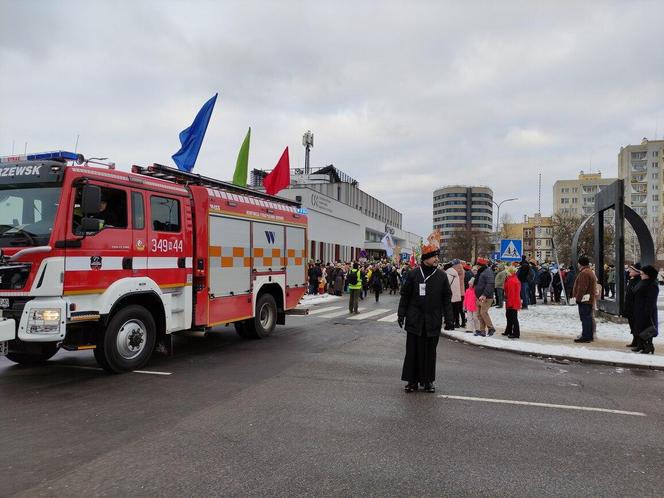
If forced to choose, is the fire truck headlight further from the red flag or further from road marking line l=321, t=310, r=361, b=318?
road marking line l=321, t=310, r=361, b=318

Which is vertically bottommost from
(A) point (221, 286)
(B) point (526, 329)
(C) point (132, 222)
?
(B) point (526, 329)

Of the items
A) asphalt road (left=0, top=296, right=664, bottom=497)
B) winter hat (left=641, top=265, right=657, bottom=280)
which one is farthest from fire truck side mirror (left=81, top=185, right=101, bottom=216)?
winter hat (left=641, top=265, right=657, bottom=280)

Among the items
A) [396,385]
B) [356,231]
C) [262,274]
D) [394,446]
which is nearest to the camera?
[394,446]

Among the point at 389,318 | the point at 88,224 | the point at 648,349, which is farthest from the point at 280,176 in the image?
the point at 648,349

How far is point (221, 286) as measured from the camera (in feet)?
30.1

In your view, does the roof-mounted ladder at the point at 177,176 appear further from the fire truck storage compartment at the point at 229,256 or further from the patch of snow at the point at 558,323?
the patch of snow at the point at 558,323

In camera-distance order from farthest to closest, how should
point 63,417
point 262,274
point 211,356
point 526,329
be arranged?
1. point 526,329
2. point 262,274
3. point 211,356
4. point 63,417

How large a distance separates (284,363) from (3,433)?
13.8 ft

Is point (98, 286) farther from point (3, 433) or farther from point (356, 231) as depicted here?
point (356, 231)

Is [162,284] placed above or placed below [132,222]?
below

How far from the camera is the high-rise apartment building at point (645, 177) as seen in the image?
110875 mm

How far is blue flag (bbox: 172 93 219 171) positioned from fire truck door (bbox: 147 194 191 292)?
4566 mm

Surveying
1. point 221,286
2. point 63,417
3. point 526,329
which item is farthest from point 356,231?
point 63,417

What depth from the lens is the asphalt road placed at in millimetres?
3811
